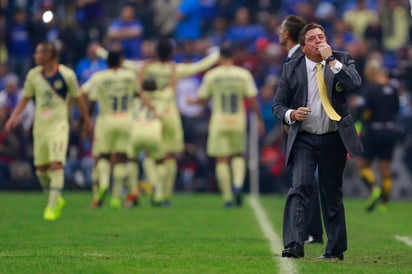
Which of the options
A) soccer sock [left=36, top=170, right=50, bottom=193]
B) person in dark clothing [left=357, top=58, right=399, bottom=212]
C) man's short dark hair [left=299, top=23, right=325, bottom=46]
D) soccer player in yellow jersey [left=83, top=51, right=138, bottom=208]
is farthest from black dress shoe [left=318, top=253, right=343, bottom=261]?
person in dark clothing [left=357, top=58, right=399, bottom=212]

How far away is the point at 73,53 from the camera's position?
3045 cm

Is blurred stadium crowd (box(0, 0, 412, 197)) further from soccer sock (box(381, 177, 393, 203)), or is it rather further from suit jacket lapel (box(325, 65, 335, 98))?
suit jacket lapel (box(325, 65, 335, 98))

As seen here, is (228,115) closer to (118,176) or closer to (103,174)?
(118,176)

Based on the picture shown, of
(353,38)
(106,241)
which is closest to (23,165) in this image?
(353,38)

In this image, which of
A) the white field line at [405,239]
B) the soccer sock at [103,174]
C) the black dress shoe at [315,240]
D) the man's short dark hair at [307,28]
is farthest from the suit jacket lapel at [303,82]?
the soccer sock at [103,174]

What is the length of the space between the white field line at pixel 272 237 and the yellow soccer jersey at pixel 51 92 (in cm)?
333

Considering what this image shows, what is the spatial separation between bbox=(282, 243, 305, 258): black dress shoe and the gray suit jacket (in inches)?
35.5

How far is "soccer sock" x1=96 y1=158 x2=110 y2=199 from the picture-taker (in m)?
21.2

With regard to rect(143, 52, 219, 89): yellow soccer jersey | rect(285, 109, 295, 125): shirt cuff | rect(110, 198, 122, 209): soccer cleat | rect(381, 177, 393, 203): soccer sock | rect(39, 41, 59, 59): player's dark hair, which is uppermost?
rect(143, 52, 219, 89): yellow soccer jersey

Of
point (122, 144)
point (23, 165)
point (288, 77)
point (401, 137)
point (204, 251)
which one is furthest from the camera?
point (23, 165)

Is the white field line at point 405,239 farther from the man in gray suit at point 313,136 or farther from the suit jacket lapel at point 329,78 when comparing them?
the suit jacket lapel at point 329,78

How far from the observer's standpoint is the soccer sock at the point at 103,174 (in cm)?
2122

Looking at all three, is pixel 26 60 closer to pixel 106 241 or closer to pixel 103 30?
pixel 103 30

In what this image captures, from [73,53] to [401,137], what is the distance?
8.86 metres
